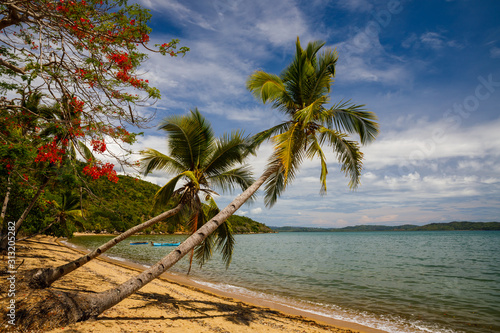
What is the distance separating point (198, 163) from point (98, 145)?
4346 mm

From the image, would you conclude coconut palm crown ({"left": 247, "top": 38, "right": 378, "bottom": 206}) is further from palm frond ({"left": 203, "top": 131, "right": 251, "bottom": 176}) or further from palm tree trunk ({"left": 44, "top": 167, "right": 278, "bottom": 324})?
palm tree trunk ({"left": 44, "top": 167, "right": 278, "bottom": 324})

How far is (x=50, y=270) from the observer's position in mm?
5758

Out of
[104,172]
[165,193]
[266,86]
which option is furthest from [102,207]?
[266,86]

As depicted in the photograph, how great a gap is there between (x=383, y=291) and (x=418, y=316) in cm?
389

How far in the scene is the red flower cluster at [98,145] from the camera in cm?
473

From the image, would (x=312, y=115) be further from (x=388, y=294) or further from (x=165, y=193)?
(x=388, y=294)

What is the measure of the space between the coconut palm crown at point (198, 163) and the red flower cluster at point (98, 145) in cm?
344

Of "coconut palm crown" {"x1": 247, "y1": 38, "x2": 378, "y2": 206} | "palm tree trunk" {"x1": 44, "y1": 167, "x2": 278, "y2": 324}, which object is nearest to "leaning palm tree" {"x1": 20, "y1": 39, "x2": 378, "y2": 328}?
"coconut palm crown" {"x1": 247, "y1": 38, "x2": 378, "y2": 206}

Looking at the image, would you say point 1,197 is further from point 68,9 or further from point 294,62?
point 294,62

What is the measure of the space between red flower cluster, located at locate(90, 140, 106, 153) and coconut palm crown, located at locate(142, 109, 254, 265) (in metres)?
3.44

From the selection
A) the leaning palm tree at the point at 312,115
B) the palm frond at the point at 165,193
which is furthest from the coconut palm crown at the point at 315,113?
the palm frond at the point at 165,193

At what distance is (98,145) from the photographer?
4.80 meters

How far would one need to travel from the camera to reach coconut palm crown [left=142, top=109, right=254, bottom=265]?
8672 millimetres

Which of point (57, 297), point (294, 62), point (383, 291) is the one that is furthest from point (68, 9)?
point (383, 291)
